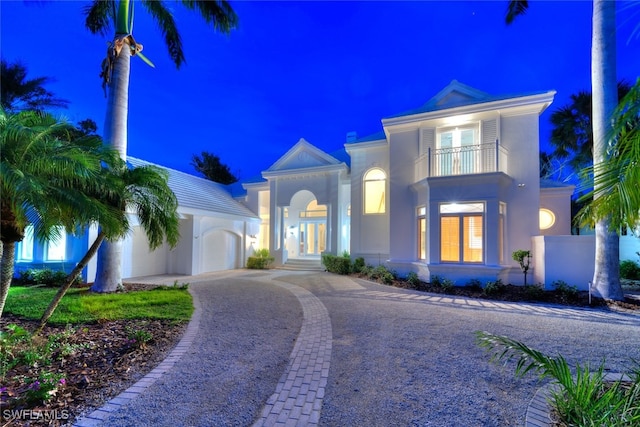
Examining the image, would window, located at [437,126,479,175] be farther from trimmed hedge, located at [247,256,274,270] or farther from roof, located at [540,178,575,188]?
trimmed hedge, located at [247,256,274,270]

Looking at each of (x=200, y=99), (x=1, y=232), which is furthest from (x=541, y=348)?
(x=200, y=99)

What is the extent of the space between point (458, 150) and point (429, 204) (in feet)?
9.31

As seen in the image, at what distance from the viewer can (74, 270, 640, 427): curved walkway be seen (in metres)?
3.11

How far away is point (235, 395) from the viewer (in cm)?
346

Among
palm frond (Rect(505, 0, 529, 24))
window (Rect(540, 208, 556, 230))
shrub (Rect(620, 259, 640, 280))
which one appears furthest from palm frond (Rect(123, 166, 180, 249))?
shrub (Rect(620, 259, 640, 280))

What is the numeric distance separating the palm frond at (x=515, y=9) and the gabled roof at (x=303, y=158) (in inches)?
394

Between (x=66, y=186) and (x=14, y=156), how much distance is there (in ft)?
2.44

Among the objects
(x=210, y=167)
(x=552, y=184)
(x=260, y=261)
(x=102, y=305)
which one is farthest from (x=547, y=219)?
(x=210, y=167)

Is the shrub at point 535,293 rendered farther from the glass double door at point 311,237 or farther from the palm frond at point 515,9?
the glass double door at point 311,237

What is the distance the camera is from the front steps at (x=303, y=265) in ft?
55.9

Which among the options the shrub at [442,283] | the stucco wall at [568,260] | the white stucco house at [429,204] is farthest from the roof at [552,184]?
the shrub at [442,283]

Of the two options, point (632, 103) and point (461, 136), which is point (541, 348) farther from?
point (461, 136)

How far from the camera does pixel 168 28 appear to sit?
36.7 feet

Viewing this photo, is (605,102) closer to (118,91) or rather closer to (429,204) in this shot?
(429,204)
